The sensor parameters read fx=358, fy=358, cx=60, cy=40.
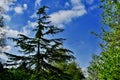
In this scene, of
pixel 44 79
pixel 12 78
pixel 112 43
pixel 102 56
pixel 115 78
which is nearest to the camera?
pixel 115 78

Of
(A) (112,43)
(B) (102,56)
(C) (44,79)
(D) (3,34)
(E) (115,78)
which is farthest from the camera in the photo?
(C) (44,79)

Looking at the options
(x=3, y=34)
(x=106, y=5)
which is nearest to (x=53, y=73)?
(x=3, y=34)

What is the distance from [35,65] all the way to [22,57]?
2.03 metres

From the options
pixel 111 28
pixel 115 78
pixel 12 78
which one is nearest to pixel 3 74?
pixel 12 78

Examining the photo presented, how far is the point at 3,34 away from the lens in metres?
31.5

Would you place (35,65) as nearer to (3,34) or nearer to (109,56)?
(3,34)

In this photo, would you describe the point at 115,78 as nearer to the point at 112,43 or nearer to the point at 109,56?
the point at 109,56

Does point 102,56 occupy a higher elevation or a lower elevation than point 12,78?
lower

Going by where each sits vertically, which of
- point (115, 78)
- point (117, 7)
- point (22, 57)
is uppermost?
point (22, 57)

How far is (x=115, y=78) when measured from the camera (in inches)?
923

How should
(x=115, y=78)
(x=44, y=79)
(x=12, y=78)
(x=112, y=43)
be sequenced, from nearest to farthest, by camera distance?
(x=115, y=78) → (x=112, y=43) → (x=12, y=78) → (x=44, y=79)

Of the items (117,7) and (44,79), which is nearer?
(117,7)

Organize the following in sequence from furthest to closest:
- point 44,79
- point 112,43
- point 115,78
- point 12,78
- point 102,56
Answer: point 44,79
point 12,78
point 112,43
point 102,56
point 115,78

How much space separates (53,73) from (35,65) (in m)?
3.04
